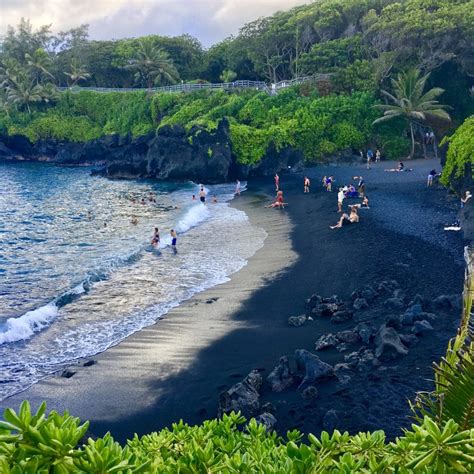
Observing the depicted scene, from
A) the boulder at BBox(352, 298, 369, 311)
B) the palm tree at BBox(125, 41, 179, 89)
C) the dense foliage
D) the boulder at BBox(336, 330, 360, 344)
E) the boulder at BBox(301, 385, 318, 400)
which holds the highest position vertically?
the palm tree at BBox(125, 41, 179, 89)

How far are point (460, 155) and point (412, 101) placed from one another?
19.0 meters

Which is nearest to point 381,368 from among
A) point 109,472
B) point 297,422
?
point 297,422

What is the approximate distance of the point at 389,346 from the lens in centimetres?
1202

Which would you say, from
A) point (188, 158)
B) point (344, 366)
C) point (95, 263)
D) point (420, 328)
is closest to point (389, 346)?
point (344, 366)

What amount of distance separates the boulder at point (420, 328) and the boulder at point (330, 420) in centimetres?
433

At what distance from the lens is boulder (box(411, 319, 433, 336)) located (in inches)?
511

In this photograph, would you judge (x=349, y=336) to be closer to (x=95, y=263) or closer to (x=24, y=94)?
(x=95, y=263)

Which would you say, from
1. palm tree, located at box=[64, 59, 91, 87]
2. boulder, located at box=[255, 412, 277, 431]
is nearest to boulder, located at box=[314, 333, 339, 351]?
boulder, located at box=[255, 412, 277, 431]

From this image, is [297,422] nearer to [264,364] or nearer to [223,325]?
[264,364]

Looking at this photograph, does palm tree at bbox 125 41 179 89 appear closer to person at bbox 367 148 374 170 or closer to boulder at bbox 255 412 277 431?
person at bbox 367 148 374 170

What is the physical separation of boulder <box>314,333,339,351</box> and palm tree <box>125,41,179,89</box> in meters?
57.1

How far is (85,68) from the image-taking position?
241 feet

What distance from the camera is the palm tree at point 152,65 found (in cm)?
6347

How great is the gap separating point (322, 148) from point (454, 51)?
14.3 metres
